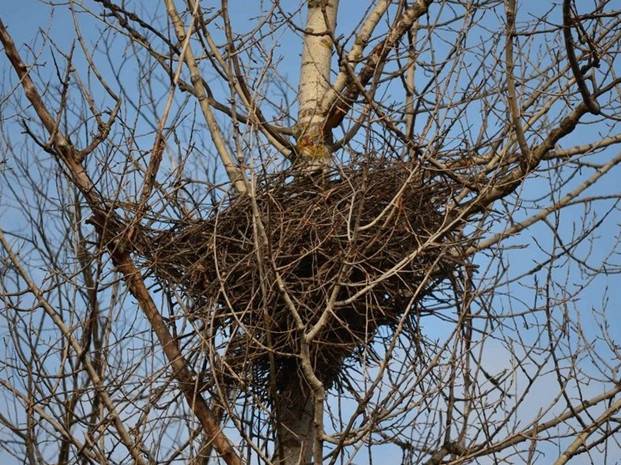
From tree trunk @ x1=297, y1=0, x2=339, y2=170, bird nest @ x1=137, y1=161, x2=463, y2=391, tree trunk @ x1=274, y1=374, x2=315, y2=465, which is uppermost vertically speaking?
tree trunk @ x1=297, y1=0, x2=339, y2=170

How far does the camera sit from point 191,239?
14.9 ft

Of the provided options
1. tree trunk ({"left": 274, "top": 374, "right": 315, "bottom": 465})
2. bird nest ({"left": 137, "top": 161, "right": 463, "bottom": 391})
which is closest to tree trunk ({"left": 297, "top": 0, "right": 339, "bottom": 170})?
bird nest ({"left": 137, "top": 161, "right": 463, "bottom": 391})

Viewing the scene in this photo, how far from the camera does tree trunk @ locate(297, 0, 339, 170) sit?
16.7 feet

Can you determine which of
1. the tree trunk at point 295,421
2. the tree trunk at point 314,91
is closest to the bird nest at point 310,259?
the tree trunk at point 295,421

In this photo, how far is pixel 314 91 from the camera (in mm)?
5414

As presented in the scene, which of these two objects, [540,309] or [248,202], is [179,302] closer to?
[248,202]

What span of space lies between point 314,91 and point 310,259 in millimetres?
1354

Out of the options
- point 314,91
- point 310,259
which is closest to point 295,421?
point 310,259

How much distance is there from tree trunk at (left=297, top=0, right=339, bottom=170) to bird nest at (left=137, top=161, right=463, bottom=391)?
1.42ft

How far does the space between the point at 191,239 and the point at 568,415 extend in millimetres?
1869

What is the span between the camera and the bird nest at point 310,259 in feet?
13.8

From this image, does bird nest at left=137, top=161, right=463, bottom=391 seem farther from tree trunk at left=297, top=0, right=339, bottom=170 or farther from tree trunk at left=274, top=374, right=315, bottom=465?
tree trunk at left=297, top=0, right=339, bottom=170

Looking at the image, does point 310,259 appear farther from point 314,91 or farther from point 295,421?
point 314,91

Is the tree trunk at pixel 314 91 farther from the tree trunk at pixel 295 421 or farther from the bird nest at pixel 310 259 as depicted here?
the tree trunk at pixel 295 421
